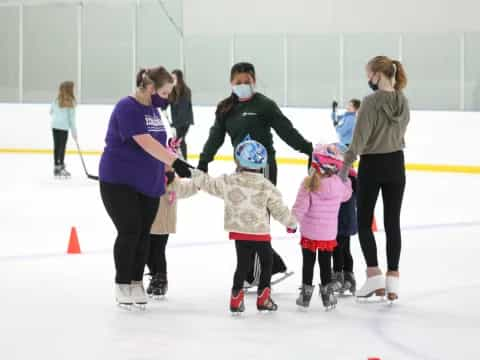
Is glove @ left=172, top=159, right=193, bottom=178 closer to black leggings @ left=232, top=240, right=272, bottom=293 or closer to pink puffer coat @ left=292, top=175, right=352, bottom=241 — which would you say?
black leggings @ left=232, top=240, right=272, bottom=293

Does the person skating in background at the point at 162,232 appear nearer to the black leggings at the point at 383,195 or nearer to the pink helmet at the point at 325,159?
the pink helmet at the point at 325,159

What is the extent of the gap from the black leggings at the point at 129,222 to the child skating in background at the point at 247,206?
33 centimetres

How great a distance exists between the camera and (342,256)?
238 inches

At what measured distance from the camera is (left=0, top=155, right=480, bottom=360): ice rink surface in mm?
4691

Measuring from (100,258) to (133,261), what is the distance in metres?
1.84

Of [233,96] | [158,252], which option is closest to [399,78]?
[233,96]

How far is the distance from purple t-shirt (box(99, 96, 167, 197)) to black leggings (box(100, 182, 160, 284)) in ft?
0.16

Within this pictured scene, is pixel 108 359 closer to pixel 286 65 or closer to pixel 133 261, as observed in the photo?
pixel 133 261

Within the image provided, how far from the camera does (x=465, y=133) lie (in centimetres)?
1506

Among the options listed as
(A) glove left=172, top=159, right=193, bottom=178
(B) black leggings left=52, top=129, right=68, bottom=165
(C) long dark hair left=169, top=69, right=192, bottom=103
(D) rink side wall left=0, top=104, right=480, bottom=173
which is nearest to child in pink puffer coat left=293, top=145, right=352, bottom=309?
(A) glove left=172, top=159, right=193, bottom=178

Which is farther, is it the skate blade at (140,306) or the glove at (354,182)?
the glove at (354,182)

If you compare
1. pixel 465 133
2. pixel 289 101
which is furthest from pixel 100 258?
pixel 289 101

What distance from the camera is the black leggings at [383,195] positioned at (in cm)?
570

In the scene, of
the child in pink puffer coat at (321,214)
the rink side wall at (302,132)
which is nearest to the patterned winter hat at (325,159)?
the child in pink puffer coat at (321,214)
